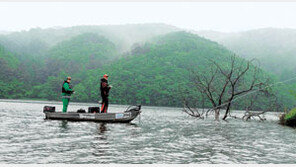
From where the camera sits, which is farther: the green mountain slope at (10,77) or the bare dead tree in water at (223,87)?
the green mountain slope at (10,77)

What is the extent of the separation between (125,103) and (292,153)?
102424mm

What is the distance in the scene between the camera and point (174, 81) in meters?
119

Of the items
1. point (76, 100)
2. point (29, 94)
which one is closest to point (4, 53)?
point (29, 94)

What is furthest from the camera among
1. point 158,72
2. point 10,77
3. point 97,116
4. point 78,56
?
point 78,56

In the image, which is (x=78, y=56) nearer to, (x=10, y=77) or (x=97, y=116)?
(x=10, y=77)

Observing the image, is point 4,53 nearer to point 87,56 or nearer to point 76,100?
point 87,56

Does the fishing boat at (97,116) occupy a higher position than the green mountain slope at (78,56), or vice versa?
the green mountain slope at (78,56)

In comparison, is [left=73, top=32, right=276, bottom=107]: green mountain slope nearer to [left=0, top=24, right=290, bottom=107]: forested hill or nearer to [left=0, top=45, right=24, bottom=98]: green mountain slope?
[left=0, top=24, right=290, bottom=107]: forested hill

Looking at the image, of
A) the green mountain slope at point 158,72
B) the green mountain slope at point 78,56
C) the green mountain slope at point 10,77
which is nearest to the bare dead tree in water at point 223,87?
the green mountain slope at point 158,72

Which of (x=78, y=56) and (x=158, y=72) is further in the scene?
(x=78, y=56)

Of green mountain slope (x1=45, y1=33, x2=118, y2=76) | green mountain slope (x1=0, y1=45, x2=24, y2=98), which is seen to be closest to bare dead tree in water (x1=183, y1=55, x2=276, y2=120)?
green mountain slope (x1=0, y1=45, x2=24, y2=98)

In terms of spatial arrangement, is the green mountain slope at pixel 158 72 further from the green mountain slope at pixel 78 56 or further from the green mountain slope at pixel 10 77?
the green mountain slope at pixel 10 77

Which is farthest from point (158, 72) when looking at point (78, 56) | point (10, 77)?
point (10, 77)

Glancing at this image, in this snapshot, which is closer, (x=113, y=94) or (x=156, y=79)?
(x=113, y=94)
